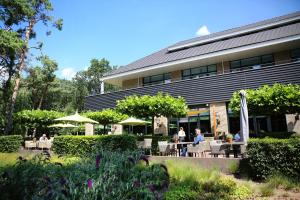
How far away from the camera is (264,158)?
858cm

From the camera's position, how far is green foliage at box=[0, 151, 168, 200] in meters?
3.43

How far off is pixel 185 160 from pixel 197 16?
32.4 feet

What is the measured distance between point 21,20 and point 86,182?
25.3 metres

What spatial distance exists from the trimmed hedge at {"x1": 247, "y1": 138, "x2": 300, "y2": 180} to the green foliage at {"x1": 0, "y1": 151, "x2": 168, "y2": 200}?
5.33 metres

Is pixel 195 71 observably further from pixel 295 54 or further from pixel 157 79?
pixel 295 54

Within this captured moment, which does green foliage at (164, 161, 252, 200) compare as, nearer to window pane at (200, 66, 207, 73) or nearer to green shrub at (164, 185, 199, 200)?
green shrub at (164, 185, 199, 200)

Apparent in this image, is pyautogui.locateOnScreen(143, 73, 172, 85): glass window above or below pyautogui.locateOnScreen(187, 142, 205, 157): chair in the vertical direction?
above

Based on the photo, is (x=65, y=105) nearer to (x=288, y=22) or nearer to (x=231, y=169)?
(x=288, y=22)

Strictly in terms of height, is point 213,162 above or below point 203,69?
below

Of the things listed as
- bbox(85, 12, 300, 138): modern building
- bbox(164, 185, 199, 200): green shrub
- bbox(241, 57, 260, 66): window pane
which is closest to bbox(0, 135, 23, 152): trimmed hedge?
bbox(85, 12, 300, 138): modern building

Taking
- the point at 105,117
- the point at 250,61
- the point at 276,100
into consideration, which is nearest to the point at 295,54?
the point at 250,61

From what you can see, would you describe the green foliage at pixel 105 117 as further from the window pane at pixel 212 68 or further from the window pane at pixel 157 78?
the window pane at pixel 212 68

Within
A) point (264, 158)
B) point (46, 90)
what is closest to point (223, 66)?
point (264, 158)

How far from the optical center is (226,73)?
17.9 metres
